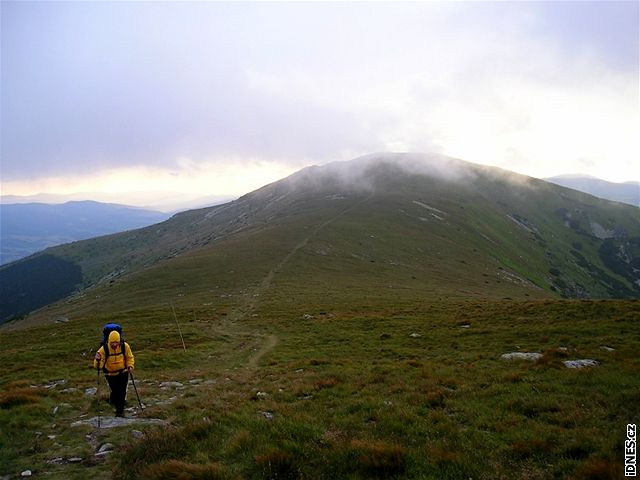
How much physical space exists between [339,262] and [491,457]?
6711 cm

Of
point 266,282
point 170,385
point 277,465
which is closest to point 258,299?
point 266,282

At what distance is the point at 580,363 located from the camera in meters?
15.6

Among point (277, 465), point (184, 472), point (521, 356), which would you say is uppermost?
point (184, 472)

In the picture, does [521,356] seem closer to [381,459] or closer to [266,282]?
[381,459]

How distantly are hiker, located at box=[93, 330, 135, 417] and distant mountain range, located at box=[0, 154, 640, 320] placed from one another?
3321 cm

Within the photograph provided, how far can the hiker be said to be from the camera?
13484mm

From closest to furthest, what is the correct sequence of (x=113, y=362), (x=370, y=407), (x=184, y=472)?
(x=184, y=472) → (x=370, y=407) → (x=113, y=362)

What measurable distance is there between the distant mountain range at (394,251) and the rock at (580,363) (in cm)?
3159

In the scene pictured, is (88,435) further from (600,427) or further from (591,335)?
(591,335)

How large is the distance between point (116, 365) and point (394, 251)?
7681 centimetres

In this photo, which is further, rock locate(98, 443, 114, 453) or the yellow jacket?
the yellow jacket

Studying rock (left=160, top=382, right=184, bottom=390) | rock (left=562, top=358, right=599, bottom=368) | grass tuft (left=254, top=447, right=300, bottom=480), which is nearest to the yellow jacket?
rock (left=160, top=382, right=184, bottom=390)

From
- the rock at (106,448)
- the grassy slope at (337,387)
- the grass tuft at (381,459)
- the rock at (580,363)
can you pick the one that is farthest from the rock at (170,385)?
the rock at (580,363)

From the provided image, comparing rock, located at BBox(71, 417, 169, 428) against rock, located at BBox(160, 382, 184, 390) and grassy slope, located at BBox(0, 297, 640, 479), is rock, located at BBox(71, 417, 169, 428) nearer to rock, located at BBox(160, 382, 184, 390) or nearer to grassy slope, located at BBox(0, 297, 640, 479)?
grassy slope, located at BBox(0, 297, 640, 479)
